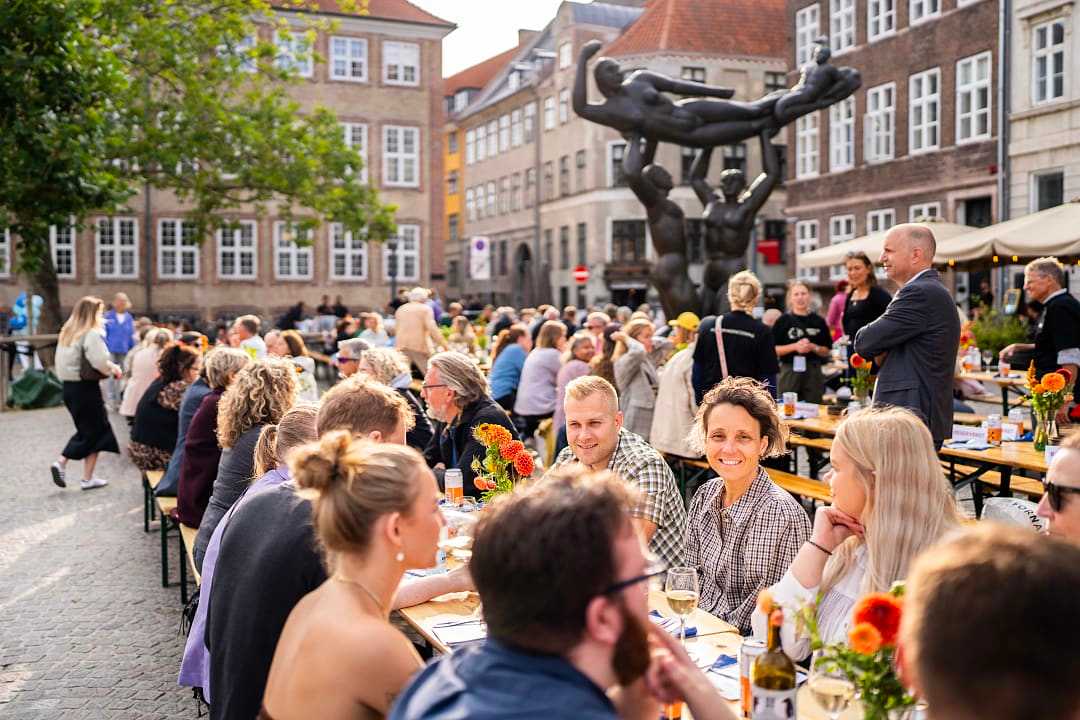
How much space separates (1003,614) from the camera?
159 centimetres

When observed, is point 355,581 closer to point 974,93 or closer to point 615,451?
point 615,451

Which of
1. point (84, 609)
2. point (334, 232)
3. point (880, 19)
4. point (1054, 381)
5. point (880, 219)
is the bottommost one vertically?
point (84, 609)

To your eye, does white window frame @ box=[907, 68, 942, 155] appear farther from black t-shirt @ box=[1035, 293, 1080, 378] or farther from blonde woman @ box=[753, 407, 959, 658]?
blonde woman @ box=[753, 407, 959, 658]

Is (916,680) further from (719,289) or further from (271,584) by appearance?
(719,289)

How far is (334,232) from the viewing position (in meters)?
45.3

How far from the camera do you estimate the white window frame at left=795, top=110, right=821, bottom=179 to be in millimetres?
35438

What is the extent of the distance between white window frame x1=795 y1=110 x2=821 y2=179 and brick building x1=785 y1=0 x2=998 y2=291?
0.13 ft

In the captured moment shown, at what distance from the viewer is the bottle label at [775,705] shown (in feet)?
8.59

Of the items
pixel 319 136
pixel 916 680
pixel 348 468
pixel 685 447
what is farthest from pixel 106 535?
pixel 319 136

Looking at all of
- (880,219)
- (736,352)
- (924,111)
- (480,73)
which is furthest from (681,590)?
(480,73)

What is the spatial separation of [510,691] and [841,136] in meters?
34.5

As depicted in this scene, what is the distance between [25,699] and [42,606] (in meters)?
1.87

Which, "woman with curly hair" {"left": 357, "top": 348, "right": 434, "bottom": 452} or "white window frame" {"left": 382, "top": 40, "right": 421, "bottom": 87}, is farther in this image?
"white window frame" {"left": 382, "top": 40, "right": 421, "bottom": 87}

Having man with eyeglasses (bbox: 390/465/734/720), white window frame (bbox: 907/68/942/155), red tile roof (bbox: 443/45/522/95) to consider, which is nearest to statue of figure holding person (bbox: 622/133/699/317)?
man with eyeglasses (bbox: 390/465/734/720)
